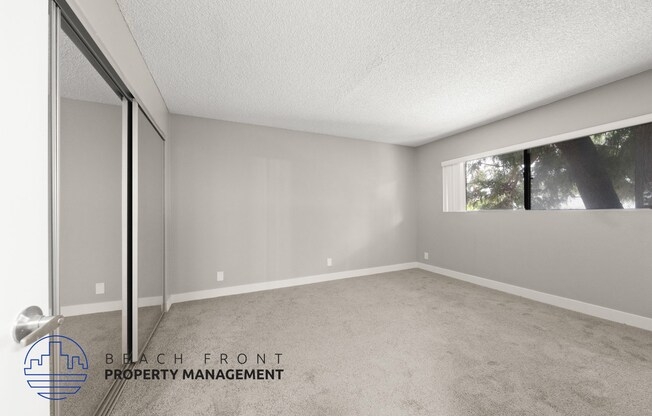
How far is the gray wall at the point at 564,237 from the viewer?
2455 millimetres

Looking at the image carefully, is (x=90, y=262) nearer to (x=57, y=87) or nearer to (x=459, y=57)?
(x=57, y=87)

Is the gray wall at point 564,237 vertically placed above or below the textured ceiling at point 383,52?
below

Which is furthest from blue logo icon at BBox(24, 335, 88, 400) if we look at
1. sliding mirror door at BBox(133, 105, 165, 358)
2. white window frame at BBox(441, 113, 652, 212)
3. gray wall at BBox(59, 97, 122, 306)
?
white window frame at BBox(441, 113, 652, 212)

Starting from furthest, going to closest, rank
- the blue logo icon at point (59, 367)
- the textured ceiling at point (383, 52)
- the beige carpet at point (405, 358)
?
the textured ceiling at point (383, 52), the beige carpet at point (405, 358), the blue logo icon at point (59, 367)

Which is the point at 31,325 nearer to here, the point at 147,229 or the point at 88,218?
the point at 88,218

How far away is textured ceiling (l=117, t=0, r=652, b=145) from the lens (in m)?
1.65

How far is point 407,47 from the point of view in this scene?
2.01 metres

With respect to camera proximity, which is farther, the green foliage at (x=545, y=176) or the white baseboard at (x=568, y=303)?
the green foliage at (x=545, y=176)

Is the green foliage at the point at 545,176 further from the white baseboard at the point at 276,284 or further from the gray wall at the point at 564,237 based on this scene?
the white baseboard at the point at 276,284

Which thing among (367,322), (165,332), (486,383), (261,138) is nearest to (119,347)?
(165,332)

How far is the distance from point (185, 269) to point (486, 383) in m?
3.40

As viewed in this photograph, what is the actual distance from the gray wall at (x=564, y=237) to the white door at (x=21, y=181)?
14.0ft

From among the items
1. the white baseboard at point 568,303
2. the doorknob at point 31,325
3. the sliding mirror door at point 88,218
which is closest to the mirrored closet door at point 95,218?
the sliding mirror door at point 88,218

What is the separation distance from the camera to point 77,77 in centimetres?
117
